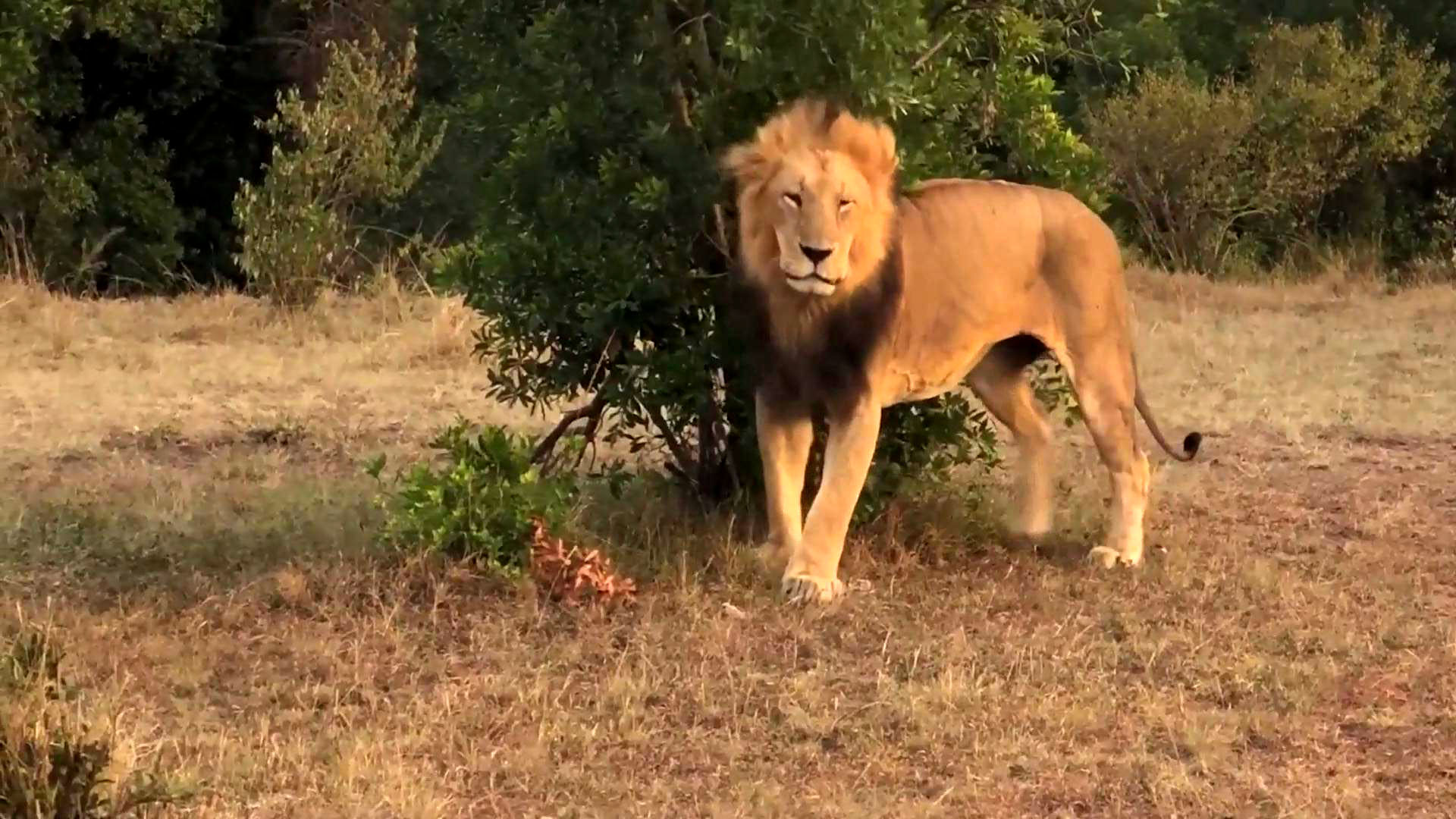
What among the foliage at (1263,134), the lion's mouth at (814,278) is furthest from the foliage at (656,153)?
the foliage at (1263,134)

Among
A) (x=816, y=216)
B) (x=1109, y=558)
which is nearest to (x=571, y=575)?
(x=816, y=216)

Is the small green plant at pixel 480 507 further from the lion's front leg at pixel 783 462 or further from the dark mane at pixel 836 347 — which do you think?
the dark mane at pixel 836 347

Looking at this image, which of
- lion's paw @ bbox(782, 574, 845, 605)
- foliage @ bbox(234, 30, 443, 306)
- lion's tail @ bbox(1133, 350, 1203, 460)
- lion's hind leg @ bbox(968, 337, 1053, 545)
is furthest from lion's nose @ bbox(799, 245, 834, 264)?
foliage @ bbox(234, 30, 443, 306)

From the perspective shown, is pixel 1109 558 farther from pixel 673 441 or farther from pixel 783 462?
pixel 673 441

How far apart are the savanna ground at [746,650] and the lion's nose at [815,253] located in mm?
1038

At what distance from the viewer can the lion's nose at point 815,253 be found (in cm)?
512

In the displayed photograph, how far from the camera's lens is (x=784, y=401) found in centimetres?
549

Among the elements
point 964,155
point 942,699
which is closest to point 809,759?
point 942,699

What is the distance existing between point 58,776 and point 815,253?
2496 millimetres

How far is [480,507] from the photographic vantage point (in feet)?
18.1

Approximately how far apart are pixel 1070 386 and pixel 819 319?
1286mm

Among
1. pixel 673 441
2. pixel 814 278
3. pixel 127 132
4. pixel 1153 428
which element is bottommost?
pixel 127 132

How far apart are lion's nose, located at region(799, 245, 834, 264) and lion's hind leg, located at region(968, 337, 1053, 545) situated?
4.70ft

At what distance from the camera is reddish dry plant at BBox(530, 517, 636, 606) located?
17.9 feet
